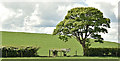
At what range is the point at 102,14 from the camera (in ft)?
114

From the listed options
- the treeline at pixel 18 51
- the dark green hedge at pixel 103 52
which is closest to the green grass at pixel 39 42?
the dark green hedge at pixel 103 52

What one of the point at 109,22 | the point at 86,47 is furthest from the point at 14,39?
the point at 109,22

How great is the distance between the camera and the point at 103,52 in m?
35.4

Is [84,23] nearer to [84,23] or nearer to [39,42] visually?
[84,23]

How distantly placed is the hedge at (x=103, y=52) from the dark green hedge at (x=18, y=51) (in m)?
10.3

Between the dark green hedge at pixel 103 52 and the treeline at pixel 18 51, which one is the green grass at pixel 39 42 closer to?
the dark green hedge at pixel 103 52

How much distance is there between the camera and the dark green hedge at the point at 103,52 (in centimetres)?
3494

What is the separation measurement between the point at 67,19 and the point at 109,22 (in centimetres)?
801

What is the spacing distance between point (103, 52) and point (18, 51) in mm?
15988

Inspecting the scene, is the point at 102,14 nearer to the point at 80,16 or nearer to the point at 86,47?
the point at 80,16

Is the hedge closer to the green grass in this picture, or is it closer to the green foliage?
the green foliage

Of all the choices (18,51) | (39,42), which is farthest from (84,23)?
(39,42)

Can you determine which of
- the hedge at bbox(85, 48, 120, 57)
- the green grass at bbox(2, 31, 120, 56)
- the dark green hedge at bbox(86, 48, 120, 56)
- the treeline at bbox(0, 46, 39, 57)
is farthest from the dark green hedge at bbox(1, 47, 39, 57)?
the green grass at bbox(2, 31, 120, 56)

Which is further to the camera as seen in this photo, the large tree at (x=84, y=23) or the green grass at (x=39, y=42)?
the green grass at (x=39, y=42)
